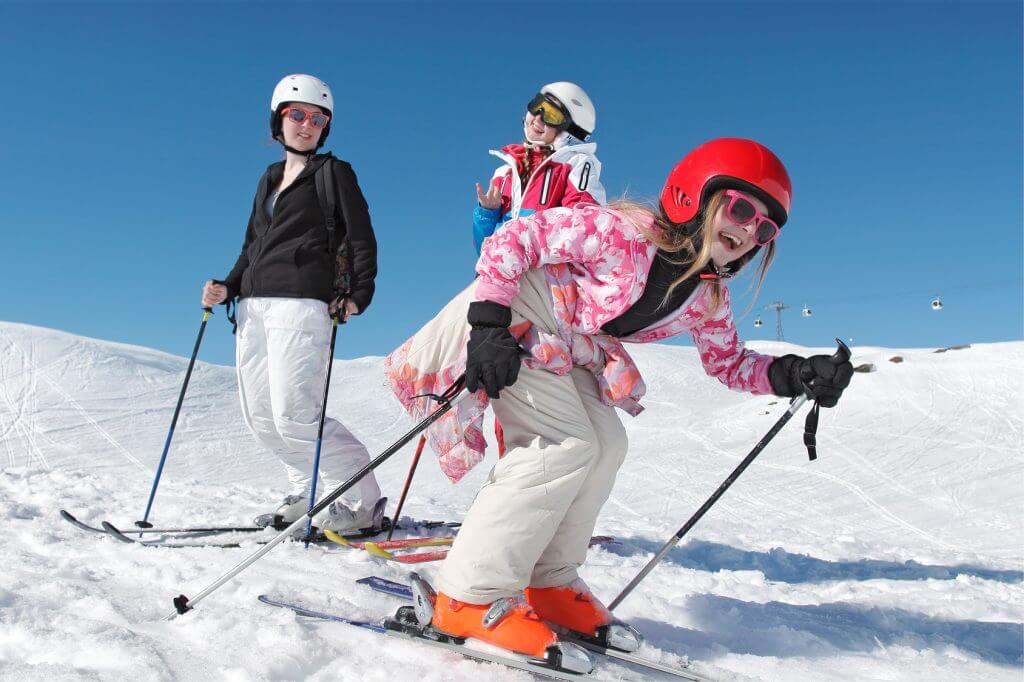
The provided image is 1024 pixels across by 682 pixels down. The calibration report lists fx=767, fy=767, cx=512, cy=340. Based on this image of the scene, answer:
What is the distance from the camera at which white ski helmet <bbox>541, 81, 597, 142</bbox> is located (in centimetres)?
480

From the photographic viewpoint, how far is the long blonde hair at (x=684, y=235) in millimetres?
2680

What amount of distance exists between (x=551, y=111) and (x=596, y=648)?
325cm

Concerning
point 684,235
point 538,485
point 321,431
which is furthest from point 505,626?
point 321,431

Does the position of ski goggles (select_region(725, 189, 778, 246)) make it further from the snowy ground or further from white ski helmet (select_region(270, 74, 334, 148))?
white ski helmet (select_region(270, 74, 334, 148))

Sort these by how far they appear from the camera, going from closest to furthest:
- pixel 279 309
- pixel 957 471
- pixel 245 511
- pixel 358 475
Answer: pixel 358 475
pixel 279 309
pixel 245 511
pixel 957 471

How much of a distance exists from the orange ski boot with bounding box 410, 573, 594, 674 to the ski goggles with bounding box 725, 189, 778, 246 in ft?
4.88

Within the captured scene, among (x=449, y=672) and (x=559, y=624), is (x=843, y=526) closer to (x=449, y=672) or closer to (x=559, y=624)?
(x=559, y=624)

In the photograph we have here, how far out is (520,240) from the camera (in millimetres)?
2660

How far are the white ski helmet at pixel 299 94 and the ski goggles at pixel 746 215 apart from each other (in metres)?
2.82

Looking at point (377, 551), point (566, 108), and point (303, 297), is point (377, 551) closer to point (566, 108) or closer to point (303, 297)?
point (303, 297)

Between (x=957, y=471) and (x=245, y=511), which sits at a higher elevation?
(x=957, y=471)

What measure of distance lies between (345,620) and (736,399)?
13575 mm

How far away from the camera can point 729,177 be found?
2604mm

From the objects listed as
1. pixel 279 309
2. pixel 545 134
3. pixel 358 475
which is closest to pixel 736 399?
pixel 545 134
